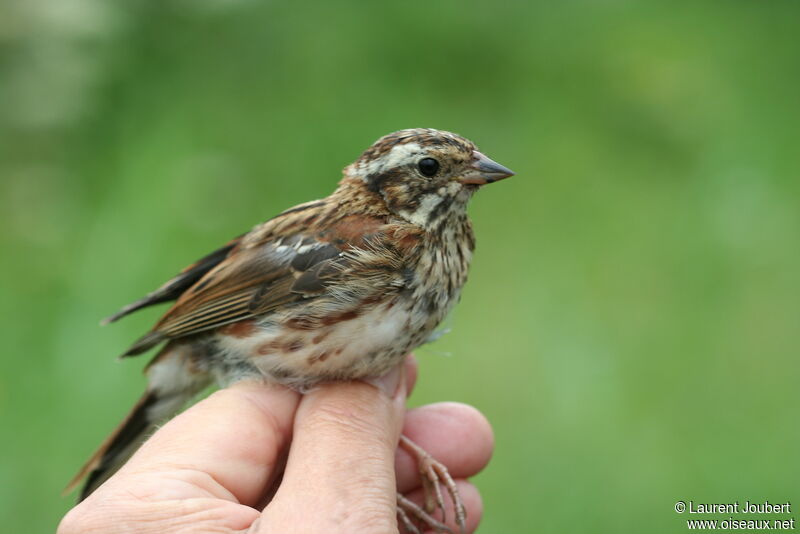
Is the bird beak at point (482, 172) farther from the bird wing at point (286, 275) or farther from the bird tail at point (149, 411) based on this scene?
the bird tail at point (149, 411)

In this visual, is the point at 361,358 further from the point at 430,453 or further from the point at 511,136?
the point at 511,136

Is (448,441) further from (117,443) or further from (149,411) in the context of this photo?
(117,443)

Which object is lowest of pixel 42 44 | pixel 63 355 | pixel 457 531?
pixel 457 531

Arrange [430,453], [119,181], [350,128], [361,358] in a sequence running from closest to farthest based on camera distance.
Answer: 1. [361,358]
2. [430,453]
3. [119,181]
4. [350,128]

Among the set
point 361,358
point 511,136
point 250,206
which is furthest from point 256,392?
point 511,136

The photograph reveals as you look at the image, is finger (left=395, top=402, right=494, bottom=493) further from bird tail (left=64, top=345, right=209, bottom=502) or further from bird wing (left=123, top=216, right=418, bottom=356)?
bird tail (left=64, top=345, right=209, bottom=502)

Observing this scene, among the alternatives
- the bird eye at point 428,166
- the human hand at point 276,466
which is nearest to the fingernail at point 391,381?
the human hand at point 276,466

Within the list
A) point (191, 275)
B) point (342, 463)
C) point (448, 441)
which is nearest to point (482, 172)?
point (448, 441)
